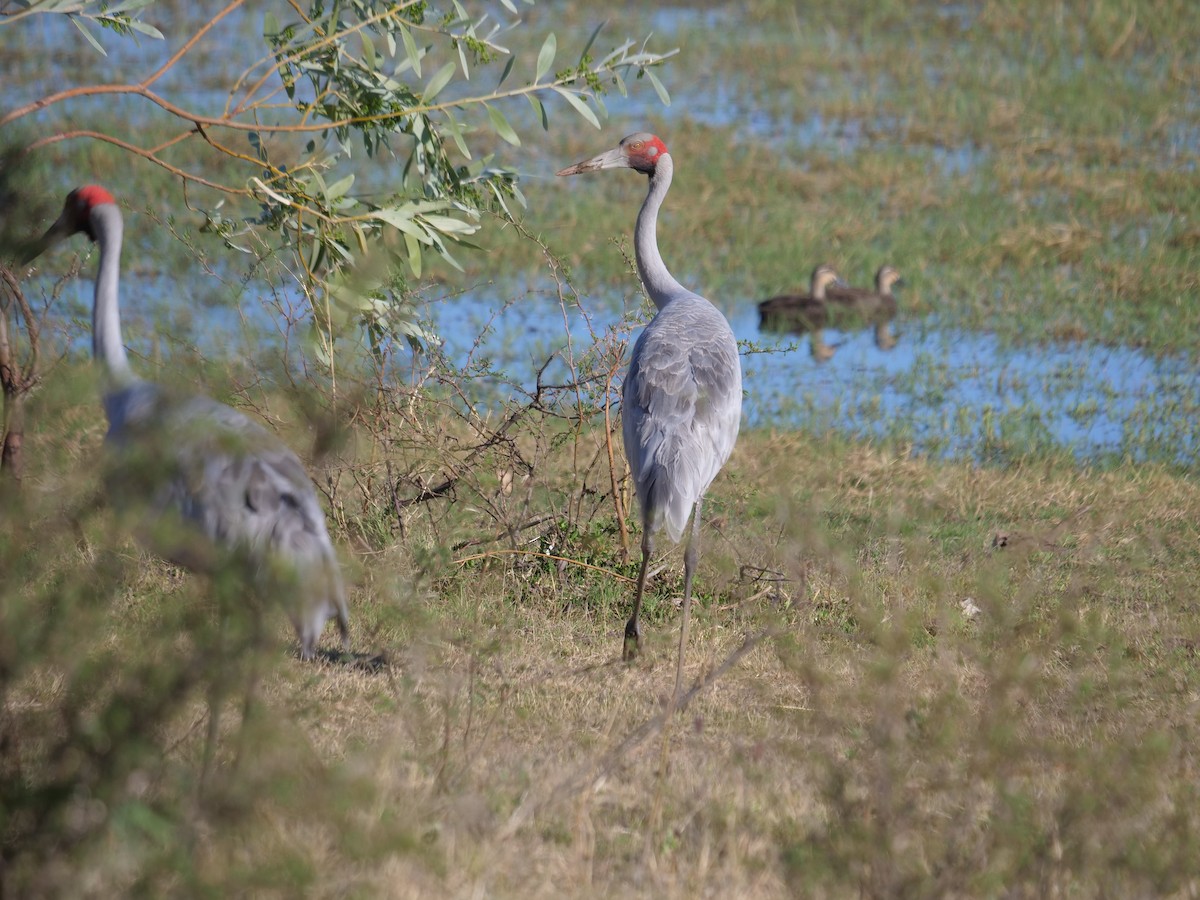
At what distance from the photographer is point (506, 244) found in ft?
40.1

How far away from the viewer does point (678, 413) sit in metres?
5.50

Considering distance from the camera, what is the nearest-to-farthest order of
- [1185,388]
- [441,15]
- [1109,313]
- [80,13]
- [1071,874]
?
1. [1071,874]
2. [80,13]
3. [441,15]
4. [1185,388]
5. [1109,313]

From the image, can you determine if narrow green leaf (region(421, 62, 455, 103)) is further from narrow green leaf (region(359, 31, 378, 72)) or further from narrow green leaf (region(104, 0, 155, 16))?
narrow green leaf (region(104, 0, 155, 16))

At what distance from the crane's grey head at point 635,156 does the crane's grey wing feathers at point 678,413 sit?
1.31 meters

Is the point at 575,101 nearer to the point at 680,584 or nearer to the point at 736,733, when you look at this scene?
the point at 680,584

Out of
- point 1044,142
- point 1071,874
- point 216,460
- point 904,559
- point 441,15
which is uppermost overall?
point 441,15

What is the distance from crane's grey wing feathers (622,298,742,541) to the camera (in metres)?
5.35

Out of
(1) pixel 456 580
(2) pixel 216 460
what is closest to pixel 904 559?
(1) pixel 456 580

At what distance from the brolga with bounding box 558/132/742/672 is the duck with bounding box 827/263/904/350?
16.1 ft

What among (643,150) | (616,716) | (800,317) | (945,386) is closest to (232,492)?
(616,716)

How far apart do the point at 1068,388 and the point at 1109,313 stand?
63.6 inches

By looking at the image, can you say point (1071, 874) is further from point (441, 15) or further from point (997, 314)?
point (997, 314)

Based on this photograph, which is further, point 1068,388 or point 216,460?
point 1068,388

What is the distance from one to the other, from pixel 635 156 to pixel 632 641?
2616 mm
